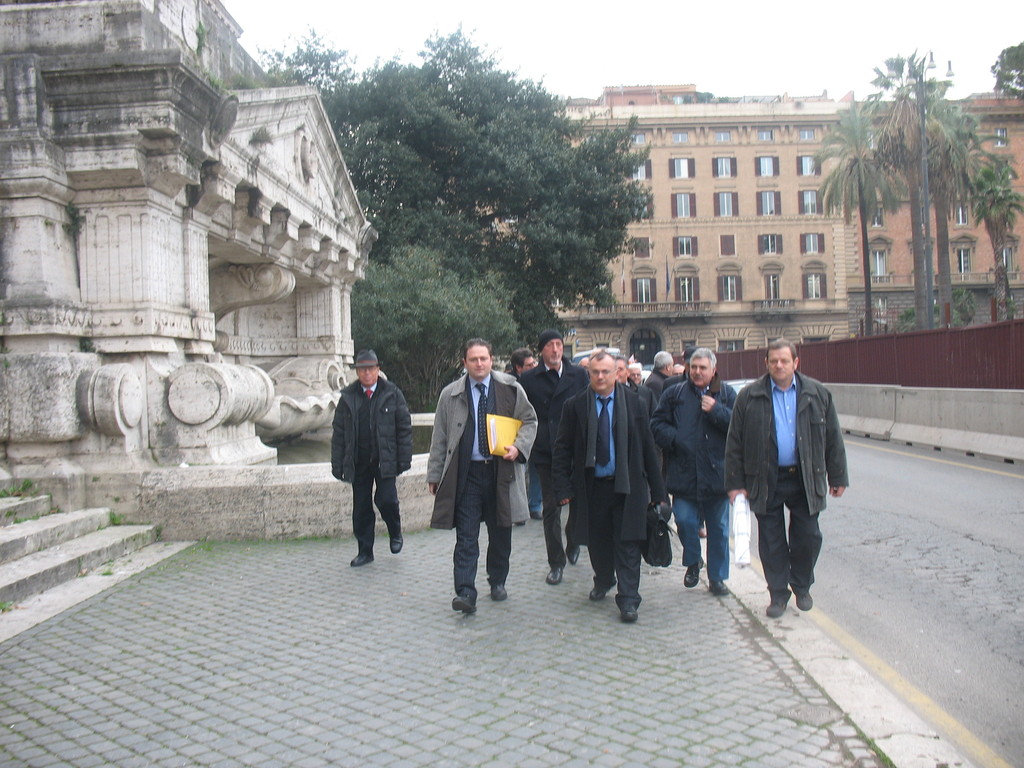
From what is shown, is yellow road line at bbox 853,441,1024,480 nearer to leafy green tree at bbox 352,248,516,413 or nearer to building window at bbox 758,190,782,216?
leafy green tree at bbox 352,248,516,413

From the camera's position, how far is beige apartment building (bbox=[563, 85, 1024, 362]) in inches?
2530

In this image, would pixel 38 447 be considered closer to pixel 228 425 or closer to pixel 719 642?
pixel 228 425

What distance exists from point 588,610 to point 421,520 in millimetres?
3190

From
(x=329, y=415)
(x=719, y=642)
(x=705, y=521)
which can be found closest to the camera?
(x=719, y=642)

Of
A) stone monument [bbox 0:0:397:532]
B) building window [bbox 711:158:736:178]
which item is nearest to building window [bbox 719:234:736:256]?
building window [bbox 711:158:736:178]

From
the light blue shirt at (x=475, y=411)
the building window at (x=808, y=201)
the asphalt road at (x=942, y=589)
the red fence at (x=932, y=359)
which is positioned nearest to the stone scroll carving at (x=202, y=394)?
the light blue shirt at (x=475, y=411)

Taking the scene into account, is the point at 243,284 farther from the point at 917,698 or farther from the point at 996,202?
the point at 996,202

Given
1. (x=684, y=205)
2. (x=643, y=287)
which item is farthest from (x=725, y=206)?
(x=643, y=287)

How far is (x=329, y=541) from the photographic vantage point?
8086 millimetres

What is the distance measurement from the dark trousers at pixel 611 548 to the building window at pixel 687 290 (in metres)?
60.0

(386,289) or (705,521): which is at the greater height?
(386,289)

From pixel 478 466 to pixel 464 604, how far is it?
0.93 metres

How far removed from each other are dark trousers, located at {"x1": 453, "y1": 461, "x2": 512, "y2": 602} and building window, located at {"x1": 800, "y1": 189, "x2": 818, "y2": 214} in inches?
2501

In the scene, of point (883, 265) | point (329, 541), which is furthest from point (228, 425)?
point (883, 265)
